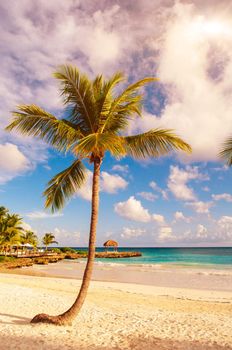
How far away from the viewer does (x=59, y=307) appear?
11.9 meters

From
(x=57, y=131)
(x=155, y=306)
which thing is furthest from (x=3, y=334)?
(x=155, y=306)

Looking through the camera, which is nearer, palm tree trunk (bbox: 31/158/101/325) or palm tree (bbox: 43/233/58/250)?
palm tree trunk (bbox: 31/158/101/325)

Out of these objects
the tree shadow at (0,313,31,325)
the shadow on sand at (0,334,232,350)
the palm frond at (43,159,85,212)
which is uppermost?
the palm frond at (43,159,85,212)

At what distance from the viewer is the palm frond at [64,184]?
9406 millimetres

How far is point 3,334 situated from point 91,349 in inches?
93.5

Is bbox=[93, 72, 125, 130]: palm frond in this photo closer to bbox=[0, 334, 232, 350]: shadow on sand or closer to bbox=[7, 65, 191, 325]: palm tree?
bbox=[7, 65, 191, 325]: palm tree

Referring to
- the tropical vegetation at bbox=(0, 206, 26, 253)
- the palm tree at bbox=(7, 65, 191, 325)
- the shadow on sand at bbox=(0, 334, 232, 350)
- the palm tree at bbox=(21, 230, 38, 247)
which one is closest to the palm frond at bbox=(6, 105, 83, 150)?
the palm tree at bbox=(7, 65, 191, 325)

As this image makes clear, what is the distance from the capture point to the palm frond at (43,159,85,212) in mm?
9406

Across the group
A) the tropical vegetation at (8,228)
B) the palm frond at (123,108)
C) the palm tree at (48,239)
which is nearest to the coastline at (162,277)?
the tropical vegetation at (8,228)

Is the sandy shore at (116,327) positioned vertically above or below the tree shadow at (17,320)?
below

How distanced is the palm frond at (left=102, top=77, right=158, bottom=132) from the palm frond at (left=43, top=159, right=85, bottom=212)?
5.14 ft

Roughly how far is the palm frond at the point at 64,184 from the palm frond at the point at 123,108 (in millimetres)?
1566

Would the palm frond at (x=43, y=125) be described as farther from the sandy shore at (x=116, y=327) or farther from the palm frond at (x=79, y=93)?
the sandy shore at (x=116, y=327)

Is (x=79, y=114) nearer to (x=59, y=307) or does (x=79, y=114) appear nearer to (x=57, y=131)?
(x=57, y=131)
